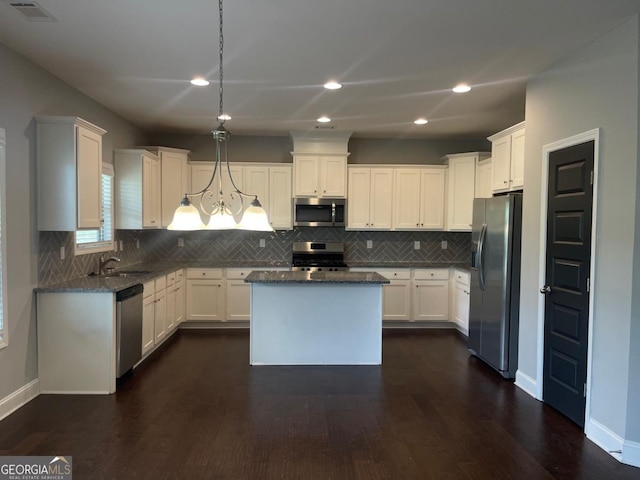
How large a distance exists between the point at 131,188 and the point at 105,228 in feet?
1.90

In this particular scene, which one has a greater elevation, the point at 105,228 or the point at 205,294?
the point at 105,228

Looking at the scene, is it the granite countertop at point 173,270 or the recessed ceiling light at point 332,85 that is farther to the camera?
the recessed ceiling light at point 332,85

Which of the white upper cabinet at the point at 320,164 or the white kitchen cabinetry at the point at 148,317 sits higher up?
the white upper cabinet at the point at 320,164

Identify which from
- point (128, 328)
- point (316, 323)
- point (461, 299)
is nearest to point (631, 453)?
point (316, 323)

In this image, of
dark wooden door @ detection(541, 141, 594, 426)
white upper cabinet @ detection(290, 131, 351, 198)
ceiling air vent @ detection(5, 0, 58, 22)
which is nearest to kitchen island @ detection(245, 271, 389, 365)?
dark wooden door @ detection(541, 141, 594, 426)

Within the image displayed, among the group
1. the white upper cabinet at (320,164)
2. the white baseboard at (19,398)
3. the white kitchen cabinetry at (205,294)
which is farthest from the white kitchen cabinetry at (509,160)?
the white baseboard at (19,398)

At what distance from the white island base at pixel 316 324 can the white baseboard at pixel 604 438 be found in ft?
6.30

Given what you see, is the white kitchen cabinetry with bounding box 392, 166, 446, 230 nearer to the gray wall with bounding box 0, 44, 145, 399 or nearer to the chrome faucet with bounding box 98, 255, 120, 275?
the chrome faucet with bounding box 98, 255, 120, 275

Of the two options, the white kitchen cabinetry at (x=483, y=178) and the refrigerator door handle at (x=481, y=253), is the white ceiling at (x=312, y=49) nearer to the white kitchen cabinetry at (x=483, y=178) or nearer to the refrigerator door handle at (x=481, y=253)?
the white kitchen cabinetry at (x=483, y=178)

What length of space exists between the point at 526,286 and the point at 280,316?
7.79 feet

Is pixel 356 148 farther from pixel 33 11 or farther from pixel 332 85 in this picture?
pixel 33 11

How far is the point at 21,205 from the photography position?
3.24 meters

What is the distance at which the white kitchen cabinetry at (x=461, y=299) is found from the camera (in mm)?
5330

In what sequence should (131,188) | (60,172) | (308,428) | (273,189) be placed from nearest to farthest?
(308,428), (60,172), (131,188), (273,189)
